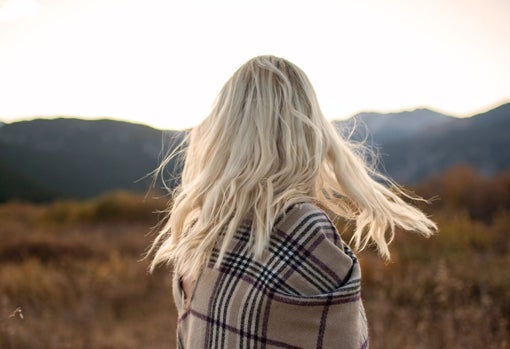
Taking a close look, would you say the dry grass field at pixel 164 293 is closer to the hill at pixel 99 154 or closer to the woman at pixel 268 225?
the woman at pixel 268 225

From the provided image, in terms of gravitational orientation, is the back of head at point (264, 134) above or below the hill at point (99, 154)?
above

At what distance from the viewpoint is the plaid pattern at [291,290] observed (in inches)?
64.2

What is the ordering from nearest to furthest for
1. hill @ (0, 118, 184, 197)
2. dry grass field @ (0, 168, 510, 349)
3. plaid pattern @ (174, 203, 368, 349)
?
plaid pattern @ (174, 203, 368, 349) → dry grass field @ (0, 168, 510, 349) → hill @ (0, 118, 184, 197)

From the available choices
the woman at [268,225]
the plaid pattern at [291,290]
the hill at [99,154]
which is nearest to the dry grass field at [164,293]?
the woman at [268,225]

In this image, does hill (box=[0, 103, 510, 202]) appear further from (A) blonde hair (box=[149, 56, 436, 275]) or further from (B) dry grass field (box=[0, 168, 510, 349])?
(A) blonde hair (box=[149, 56, 436, 275])

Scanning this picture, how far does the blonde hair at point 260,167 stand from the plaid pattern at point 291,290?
5 centimetres

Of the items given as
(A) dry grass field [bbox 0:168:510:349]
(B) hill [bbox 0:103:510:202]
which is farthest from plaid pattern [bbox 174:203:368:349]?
(B) hill [bbox 0:103:510:202]

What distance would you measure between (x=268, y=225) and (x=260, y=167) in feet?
0.76

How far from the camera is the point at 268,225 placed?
1622 mm

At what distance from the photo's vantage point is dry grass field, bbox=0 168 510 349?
4.66 m

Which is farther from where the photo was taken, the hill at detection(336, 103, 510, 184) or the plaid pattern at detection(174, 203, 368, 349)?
the hill at detection(336, 103, 510, 184)

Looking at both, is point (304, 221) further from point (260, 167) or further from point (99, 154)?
point (99, 154)

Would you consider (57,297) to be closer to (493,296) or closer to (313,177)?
(493,296)

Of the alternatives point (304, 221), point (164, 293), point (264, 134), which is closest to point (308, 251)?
point (304, 221)
